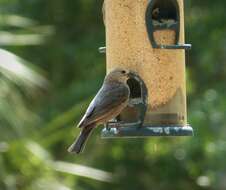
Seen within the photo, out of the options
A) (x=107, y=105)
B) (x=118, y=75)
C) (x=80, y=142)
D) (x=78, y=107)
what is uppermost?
(x=118, y=75)

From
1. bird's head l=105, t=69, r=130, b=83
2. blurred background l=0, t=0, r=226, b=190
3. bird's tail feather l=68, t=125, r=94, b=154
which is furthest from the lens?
blurred background l=0, t=0, r=226, b=190

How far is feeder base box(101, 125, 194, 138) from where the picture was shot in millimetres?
6555

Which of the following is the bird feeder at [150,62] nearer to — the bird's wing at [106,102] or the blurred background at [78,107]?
the bird's wing at [106,102]

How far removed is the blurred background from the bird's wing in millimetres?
3334

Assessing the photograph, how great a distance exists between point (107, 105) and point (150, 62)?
42 cm

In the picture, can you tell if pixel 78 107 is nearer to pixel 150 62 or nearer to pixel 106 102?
pixel 150 62

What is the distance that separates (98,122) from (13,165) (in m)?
3.87

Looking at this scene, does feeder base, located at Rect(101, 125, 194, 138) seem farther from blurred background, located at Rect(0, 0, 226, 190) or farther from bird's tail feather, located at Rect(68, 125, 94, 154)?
blurred background, located at Rect(0, 0, 226, 190)

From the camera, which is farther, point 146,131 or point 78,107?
point 78,107

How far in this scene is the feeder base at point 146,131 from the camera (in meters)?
6.55

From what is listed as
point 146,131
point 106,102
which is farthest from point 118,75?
point 146,131

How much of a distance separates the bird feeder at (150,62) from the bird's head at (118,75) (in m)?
0.08

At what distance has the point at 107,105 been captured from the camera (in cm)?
659

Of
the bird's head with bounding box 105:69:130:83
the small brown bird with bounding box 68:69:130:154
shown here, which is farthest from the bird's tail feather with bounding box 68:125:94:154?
the bird's head with bounding box 105:69:130:83
